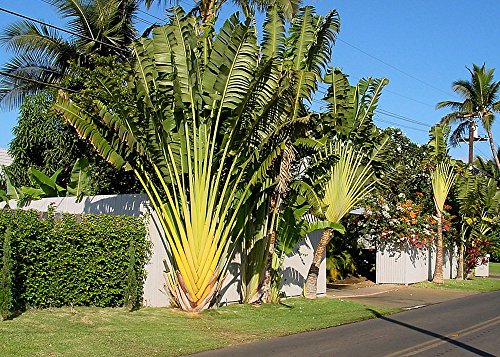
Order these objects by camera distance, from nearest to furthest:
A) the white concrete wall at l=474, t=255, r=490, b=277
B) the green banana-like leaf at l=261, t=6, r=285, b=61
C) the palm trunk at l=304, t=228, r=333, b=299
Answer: the green banana-like leaf at l=261, t=6, r=285, b=61
the palm trunk at l=304, t=228, r=333, b=299
the white concrete wall at l=474, t=255, r=490, b=277

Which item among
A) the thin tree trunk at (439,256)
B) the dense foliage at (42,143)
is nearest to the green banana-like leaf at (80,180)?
the dense foliage at (42,143)

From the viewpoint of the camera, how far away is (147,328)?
11742 millimetres

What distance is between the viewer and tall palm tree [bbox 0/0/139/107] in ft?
80.0

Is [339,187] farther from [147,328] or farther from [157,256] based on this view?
[147,328]

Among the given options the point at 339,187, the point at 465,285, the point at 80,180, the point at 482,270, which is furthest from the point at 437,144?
the point at 80,180

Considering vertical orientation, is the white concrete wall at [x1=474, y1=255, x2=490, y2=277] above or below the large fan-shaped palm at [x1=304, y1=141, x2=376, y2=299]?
below

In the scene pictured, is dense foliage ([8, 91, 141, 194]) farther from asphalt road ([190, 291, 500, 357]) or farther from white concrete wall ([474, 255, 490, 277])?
white concrete wall ([474, 255, 490, 277])

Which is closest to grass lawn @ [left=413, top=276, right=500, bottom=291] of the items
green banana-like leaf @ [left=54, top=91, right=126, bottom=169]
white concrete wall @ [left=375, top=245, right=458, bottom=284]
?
white concrete wall @ [left=375, top=245, right=458, bottom=284]

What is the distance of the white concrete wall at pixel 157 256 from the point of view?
1441 centimetres

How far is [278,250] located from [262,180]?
264 centimetres

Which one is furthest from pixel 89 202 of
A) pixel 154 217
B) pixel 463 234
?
pixel 463 234

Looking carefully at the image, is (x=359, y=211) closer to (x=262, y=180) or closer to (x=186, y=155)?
(x=262, y=180)

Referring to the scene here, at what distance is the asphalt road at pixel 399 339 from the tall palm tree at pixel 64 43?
15657mm

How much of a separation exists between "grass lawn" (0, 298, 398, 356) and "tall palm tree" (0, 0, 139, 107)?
14.0 metres
